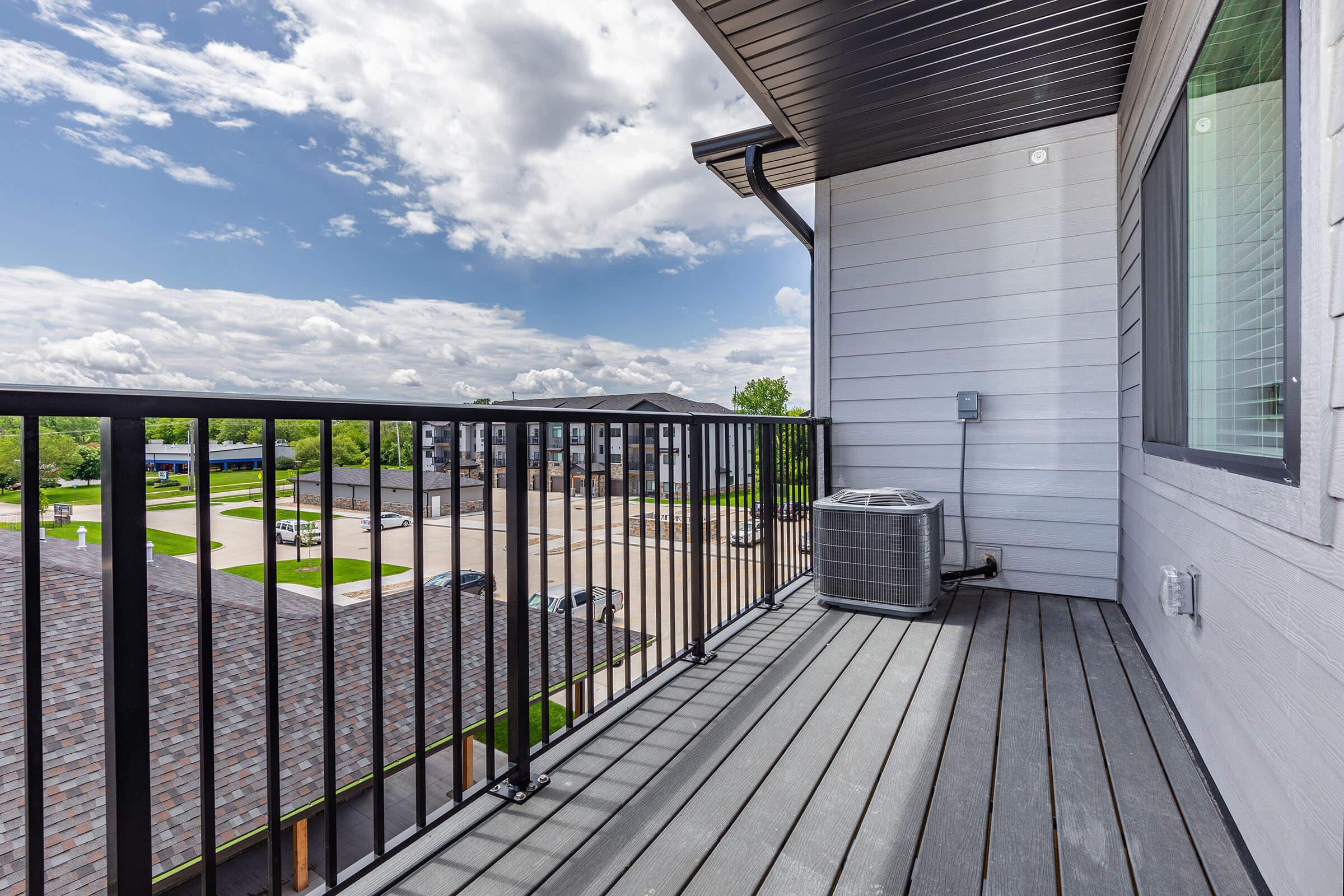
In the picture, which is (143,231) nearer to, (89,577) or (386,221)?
(386,221)

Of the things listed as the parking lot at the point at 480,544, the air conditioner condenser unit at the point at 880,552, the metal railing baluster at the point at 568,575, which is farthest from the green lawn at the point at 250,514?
the air conditioner condenser unit at the point at 880,552

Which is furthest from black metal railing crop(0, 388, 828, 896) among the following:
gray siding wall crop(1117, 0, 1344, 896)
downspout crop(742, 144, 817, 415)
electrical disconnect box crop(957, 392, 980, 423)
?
gray siding wall crop(1117, 0, 1344, 896)

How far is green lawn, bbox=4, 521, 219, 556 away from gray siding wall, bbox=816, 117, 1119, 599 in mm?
3381

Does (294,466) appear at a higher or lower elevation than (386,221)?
lower

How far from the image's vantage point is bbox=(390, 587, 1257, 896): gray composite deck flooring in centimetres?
123

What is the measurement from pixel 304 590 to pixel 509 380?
2796 cm

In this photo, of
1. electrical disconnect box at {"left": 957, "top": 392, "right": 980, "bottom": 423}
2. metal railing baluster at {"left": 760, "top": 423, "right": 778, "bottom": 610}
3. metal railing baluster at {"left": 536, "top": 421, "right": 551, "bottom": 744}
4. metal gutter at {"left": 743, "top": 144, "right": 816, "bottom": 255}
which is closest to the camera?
metal railing baluster at {"left": 536, "top": 421, "right": 551, "bottom": 744}

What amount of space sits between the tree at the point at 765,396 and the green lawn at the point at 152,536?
910 inches

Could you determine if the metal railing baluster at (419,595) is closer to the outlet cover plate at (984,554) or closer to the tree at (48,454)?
the tree at (48,454)

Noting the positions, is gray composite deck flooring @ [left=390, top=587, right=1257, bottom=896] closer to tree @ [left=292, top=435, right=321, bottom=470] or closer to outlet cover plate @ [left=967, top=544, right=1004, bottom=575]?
tree @ [left=292, top=435, right=321, bottom=470]

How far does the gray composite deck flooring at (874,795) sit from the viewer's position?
4.03ft

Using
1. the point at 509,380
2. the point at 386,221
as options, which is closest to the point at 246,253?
the point at 386,221

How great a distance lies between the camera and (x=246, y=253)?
30594 mm

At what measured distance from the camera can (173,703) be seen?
5.50ft
